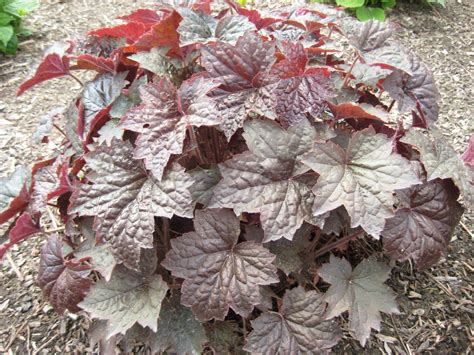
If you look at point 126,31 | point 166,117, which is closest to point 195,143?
point 166,117

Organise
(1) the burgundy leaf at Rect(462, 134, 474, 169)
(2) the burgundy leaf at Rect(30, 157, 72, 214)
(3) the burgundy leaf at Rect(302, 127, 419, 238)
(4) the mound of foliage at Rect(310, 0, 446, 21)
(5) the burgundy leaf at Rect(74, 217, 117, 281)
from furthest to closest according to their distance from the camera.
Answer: (4) the mound of foliage at Rect(310, 0, 446, 21), (1) the burgundy leaf at Rect(462, 134, 474, 169), (2) the burgundy leaf at Rect(30, 157, 72, 214), (5) the burgundy leaf at Rect(74, 217, 117, 281), (3) the burgundy leaf at Rect(302, 127, 419, 238)

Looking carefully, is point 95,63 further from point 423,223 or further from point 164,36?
point 423,223

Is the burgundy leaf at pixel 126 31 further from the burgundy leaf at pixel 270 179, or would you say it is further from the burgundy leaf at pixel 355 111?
the burgundy leaf at pixel 355 111

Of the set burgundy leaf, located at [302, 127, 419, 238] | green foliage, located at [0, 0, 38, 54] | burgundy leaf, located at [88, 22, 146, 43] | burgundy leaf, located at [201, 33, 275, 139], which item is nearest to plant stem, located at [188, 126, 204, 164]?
burgundy leaf, located at [201, 33, 275, 139]

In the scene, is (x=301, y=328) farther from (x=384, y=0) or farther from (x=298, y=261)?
(x=384, y=0)

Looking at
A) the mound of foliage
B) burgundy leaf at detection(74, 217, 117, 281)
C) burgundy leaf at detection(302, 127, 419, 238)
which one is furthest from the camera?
the mound of foliage

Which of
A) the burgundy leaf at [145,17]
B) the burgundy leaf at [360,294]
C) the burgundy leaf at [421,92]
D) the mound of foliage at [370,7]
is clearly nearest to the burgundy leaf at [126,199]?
the burgundy leaf at [360,294]

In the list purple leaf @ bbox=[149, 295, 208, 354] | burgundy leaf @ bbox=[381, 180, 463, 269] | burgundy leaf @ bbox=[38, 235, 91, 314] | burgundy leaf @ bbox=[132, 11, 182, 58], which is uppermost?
burgundy leaf @ bbox=[132, 11, 182, 58]

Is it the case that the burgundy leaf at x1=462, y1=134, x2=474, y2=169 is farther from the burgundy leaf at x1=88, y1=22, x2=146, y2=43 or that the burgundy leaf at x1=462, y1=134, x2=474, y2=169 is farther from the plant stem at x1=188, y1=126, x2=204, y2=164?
the burgundy leaf at x1=88, y1=22, x2=146, y2=43
